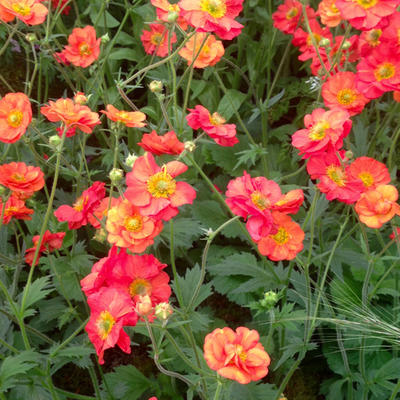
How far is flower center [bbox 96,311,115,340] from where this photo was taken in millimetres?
1167

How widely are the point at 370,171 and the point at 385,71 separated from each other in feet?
1.24

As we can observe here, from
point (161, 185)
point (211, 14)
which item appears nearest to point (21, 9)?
point (211, 14)

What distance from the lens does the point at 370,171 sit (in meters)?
1.66

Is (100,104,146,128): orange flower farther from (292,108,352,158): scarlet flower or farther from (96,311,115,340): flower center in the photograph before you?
(96,311,115,340): flower center

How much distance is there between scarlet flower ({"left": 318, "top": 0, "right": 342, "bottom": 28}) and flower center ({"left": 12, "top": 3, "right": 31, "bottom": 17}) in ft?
3.69

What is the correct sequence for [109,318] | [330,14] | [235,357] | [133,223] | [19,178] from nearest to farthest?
1. [235,357]
2. [109,318]
3. [133,223]
4. [19,178]
5. [330,14]

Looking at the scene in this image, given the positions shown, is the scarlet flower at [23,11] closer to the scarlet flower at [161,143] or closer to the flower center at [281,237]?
the scarlet flower at [161,143]

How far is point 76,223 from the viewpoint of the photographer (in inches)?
63.4

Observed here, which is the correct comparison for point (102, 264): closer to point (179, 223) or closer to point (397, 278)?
point (179, 223)

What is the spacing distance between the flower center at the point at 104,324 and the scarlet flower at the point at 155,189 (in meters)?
0.25

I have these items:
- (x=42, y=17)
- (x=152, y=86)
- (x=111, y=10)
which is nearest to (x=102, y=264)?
(x=152, y=86)

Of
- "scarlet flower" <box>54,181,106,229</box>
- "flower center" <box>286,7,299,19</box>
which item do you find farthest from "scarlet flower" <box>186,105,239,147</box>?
"flower center" <box>286,7,299,19</box>

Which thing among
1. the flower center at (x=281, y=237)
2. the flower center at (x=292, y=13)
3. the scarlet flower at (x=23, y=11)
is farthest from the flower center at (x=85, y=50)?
the flower center at (x=281, y=237)

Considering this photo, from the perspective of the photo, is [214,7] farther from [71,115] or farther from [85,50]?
[85,50]
